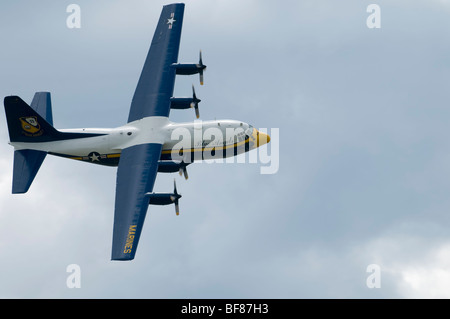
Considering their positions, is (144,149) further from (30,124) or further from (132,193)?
(30,124)

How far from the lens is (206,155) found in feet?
305

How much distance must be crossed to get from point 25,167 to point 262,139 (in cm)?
2367

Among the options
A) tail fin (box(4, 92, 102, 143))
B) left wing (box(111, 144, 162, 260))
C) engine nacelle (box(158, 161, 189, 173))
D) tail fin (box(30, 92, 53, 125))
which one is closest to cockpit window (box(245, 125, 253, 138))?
engine nacelle (box(158, 161, 189, 173))

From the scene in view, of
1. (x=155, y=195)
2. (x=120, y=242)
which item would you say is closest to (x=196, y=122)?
(x=155, y=195)

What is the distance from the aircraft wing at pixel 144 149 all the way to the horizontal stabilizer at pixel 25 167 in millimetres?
8179

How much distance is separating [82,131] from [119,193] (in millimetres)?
8960

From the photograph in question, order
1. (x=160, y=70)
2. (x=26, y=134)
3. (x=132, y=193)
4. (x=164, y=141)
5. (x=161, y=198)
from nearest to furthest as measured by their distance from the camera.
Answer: (x=161, y=198)
(x=132, y=193)
(x=164, y=141)
(x=26, y=134)
(x=160, y=70)

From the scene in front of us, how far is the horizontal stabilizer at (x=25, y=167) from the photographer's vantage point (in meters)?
90.1

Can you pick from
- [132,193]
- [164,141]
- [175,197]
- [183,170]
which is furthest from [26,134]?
[175,197]

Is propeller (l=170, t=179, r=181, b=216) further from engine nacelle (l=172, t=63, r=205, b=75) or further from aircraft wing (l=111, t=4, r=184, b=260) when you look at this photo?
engine nacelle (l=172, t=63, r=205, b=75)

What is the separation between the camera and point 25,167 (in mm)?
91375

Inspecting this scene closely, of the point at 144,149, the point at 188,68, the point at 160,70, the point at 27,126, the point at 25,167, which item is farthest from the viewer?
the point at 160,70

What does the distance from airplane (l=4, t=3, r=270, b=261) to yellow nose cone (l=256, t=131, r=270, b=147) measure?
4.0 inches

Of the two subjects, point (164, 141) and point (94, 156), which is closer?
point (164, 141)
